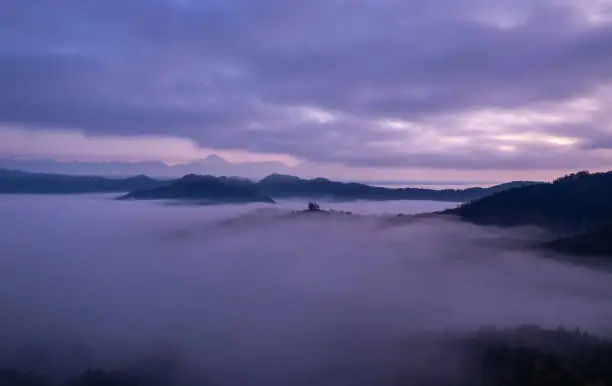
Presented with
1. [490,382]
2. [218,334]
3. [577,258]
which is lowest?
[218,334]

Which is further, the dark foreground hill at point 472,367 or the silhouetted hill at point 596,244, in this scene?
the silhouetted hill at point 596,244

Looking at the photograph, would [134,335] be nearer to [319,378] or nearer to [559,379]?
[319,378]

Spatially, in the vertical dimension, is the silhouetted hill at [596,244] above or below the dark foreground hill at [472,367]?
above

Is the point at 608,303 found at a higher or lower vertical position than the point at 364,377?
higher

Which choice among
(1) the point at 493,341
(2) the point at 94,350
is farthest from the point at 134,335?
(1) the point at 493,341

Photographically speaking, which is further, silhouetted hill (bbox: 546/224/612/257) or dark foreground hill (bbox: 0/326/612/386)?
silhouetted hill (bbox: 546/224/612/257)

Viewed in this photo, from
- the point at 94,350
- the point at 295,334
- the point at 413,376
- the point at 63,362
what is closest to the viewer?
the point at 413,376

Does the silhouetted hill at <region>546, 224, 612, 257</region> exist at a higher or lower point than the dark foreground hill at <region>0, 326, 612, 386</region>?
higher

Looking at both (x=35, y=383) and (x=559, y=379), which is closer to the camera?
(x=559, y=379)

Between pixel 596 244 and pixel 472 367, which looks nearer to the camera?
pixel 472 367

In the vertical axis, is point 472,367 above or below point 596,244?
below

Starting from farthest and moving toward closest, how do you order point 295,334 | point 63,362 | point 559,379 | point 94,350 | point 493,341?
point 295,334 → point 94,350 → point 63,362 → point 493,341 → point 559,379
